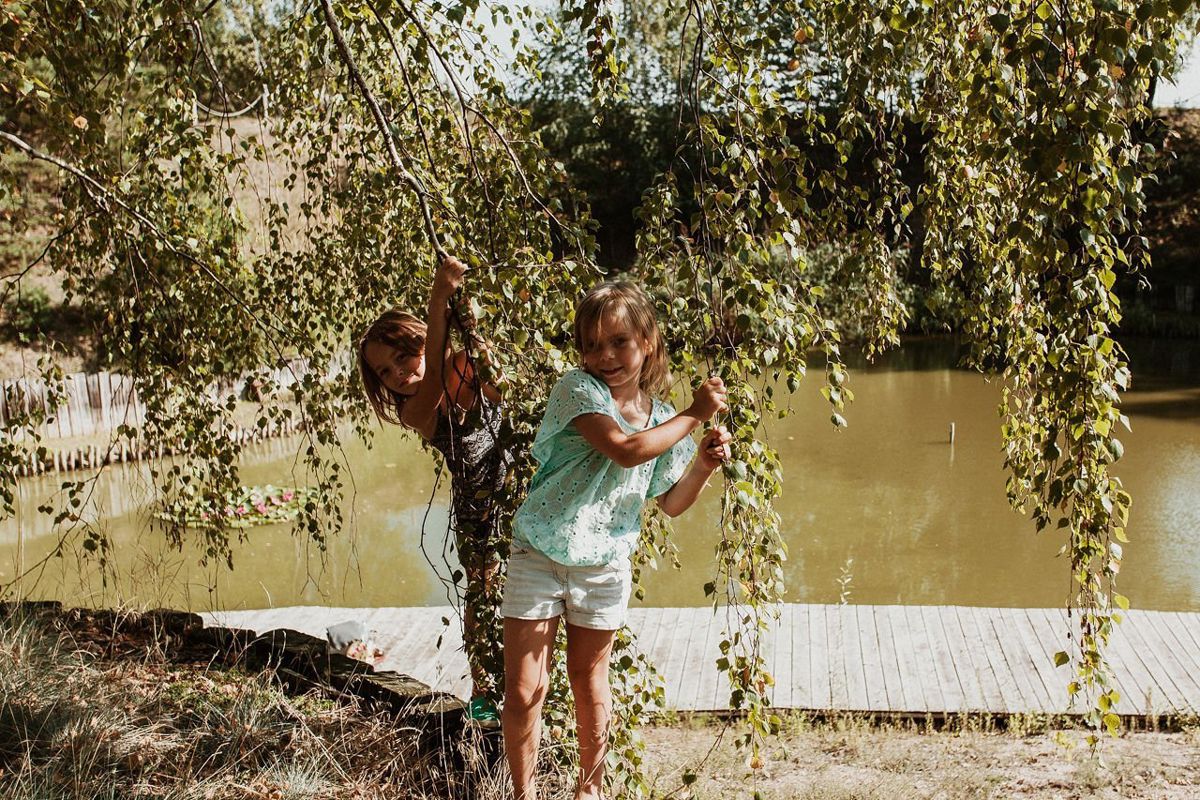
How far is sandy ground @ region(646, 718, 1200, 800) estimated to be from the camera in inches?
133

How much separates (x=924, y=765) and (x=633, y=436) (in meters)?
2.42

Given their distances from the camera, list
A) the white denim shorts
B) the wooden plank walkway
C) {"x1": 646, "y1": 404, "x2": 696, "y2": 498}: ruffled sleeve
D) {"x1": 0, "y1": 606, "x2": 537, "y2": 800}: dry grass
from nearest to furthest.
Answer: the white denim shorts < {"x1": 646, "y1": 404, "x2": 696, "y2": 498}: ruffled sleeve < {"x1": 0, "y1": 606, "x2": 537, "y2": 800}: dry grass < the wooden plank walkway

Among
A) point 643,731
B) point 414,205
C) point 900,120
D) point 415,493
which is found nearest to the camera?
point 900,120

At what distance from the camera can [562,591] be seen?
2002 millimetres

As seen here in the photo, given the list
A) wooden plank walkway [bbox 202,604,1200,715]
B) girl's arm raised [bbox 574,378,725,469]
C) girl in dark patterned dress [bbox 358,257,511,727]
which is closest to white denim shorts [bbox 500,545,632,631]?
girl in dark patterned dress [bbox 358,257,511,727]

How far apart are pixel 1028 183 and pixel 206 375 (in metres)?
2.61

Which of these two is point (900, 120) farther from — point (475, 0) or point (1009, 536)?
point (1009, 536)

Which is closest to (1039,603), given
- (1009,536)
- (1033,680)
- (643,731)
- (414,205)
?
(1009,536)

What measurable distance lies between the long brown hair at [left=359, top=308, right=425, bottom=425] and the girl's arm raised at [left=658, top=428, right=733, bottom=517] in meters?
0.68

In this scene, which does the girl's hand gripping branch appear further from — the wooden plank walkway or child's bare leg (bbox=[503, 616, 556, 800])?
the wooden plank walkway

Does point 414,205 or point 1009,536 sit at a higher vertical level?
point 414,205

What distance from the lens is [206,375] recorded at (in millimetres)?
3424

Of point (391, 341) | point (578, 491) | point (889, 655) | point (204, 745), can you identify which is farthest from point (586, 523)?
point (889, 655)

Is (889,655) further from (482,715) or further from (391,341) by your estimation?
(391,341)
